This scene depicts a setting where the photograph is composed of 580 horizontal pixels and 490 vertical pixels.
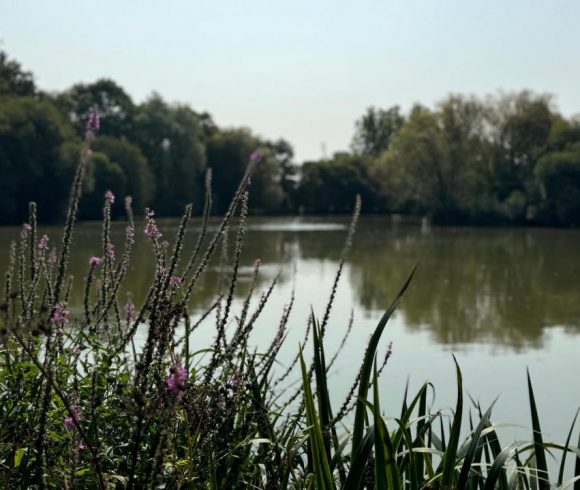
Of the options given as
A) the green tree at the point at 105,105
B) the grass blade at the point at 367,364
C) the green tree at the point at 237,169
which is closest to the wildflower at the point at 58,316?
the grass blade at the point at 367,364

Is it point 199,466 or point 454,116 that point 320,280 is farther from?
point 454,116

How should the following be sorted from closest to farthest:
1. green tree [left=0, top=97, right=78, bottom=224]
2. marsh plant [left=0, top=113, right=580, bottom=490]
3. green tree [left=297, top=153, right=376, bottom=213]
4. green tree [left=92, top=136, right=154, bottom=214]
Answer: marsh plant [left=0, top=113, right=580, bottom=490], green tree [left=0, top=97, right=78, bottom=224], green tree [left=92, top=136, right=154, bottom=214], green tree [left=297, top=153, right=376, bottom=213]

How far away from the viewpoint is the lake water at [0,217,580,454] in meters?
7.67

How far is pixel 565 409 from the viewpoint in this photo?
6977 mm

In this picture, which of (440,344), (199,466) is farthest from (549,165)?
(199,466)

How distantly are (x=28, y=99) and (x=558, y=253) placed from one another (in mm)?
30970

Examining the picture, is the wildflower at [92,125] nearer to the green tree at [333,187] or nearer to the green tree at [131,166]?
the green tree at [131,166]

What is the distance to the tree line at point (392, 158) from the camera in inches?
1686

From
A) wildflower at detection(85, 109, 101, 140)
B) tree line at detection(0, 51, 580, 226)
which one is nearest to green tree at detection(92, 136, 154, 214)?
tree line at detection(0, 51, 580, 226)

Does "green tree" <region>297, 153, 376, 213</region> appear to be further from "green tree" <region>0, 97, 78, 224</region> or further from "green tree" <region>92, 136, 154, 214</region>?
"green tree" <region>0, 97, 78, 224</region>

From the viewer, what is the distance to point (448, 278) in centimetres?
1852

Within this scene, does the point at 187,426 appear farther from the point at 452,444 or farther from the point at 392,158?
the point at 392,158

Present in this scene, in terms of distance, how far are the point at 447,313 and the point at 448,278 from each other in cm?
557

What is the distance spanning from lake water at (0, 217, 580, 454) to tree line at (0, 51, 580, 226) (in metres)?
15.4
